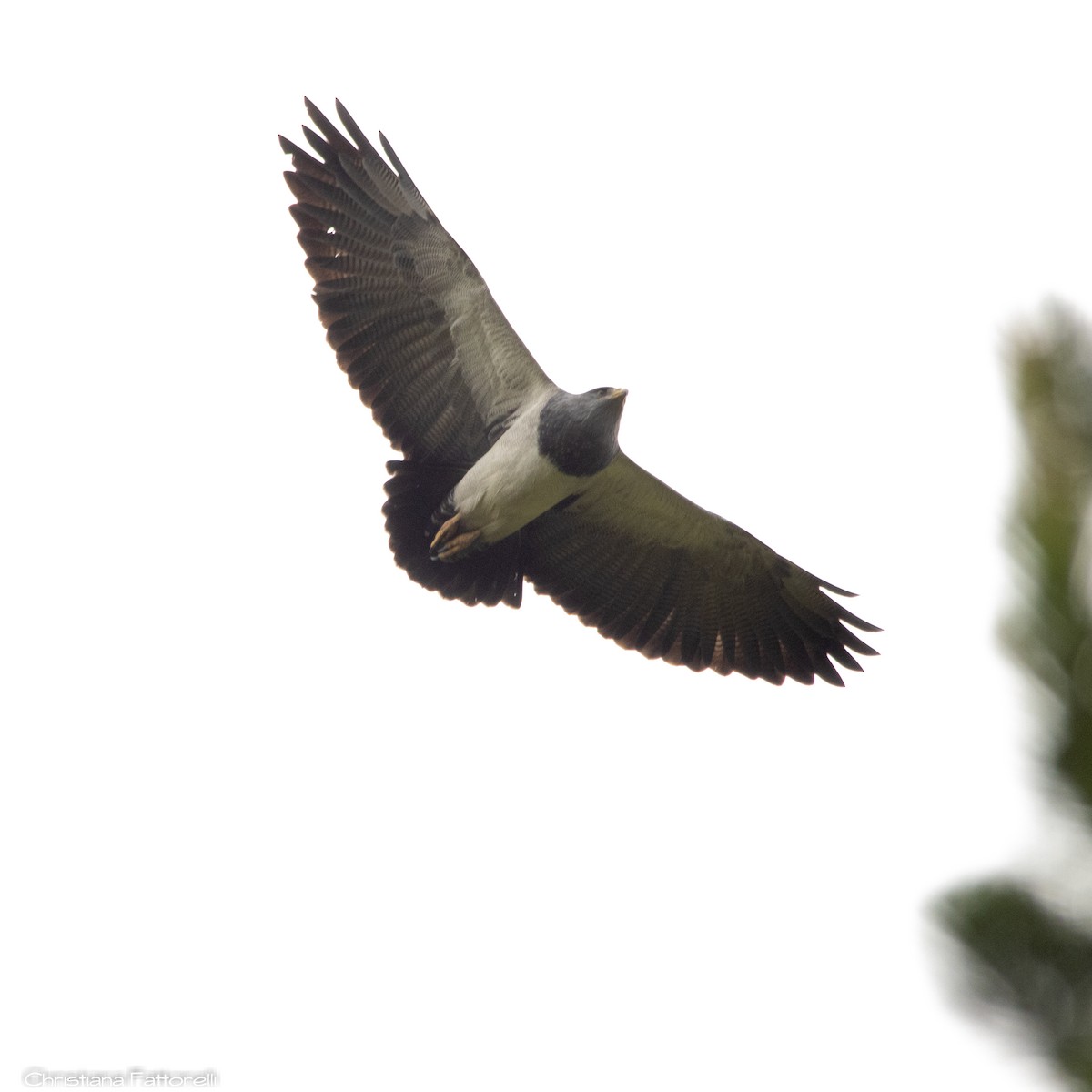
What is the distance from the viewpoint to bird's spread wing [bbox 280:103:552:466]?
29.6 feet

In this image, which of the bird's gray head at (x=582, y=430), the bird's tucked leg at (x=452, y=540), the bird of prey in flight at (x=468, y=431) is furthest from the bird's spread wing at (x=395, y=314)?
the bird's gray head at (x=582, y=430)

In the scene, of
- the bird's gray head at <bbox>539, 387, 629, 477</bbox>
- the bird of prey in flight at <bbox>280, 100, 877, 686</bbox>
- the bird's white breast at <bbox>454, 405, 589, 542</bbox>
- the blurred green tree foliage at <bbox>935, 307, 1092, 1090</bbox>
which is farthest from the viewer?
the bird of prey in flight at <bbox>280, 100, 877, 686</bbox>

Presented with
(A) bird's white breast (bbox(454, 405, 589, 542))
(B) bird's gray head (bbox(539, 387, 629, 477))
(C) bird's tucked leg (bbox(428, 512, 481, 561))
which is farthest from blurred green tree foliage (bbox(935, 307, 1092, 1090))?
(C) bird's tucked leg (bbox(428, 512, 481, 561))

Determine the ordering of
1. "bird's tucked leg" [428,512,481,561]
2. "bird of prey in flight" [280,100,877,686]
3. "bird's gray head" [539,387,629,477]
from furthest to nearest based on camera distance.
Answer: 1. "bird's tucked leg" [428,512,481,561]
2. "bird of prey in flight" [280,100,877,686]
3. "bird's gray head" [539,387,629,477]

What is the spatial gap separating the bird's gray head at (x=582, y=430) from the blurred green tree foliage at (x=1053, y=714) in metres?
6.70

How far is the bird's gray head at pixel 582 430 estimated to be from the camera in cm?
842

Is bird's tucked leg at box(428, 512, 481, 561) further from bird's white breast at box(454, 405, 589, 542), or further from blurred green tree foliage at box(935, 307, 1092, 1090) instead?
blurred green tree foliage at box(935, 307, 1092, 1090)

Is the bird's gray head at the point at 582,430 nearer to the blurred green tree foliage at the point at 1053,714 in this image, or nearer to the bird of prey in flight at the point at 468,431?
the bird of prey in flight at the point at 468,431

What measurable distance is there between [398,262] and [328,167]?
0.79 m

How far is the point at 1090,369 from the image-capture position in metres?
1.71

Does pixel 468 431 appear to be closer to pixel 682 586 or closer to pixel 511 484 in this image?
pixel 511 484

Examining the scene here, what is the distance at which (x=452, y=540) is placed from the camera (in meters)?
9.02

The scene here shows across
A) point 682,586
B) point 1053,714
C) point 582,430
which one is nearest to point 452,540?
point 582,430

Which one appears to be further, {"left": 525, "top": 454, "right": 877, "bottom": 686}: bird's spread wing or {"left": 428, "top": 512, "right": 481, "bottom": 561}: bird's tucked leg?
{"left": 525, "top": 454, "right": 877, "bottom": 686}: bird's spread wing
